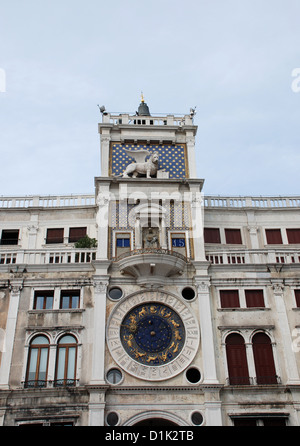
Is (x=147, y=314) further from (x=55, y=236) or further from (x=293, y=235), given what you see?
(x=293, y=235)

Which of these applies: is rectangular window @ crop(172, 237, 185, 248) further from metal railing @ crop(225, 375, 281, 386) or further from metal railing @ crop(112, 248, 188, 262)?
metal railing @ crop(225, 375, 281, 386)

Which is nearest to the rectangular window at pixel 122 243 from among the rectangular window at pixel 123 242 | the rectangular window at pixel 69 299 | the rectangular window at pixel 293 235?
the rectangular window at pixel 123 242

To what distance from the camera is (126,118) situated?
108 ft

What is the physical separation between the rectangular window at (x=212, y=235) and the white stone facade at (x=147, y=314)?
70 millimetres

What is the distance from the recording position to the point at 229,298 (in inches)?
1064

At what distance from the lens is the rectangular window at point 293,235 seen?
32.3m

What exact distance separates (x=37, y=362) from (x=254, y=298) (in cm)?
1155

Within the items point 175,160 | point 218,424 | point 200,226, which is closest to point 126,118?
point 175,160

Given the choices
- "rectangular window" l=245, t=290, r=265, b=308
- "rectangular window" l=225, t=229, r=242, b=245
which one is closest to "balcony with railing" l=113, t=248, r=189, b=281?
"rectangular window" l=245, t=290, r=265, b=308

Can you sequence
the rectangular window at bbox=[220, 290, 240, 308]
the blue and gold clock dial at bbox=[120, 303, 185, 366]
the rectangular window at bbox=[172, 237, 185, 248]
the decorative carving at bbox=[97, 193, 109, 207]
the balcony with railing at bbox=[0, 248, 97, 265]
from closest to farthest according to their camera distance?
the blue and gold clock dial at bbox=[120, 303, 185, 366] → the rectangular window at bbox=[220, 290, 240, 308] → the balcony with railing at bbox=[0, 248, 97, 265] → the rectangular window at bbox=[172, 237, 185, 248] → the decorative carving at bbox=[97, 193, 109, 207]

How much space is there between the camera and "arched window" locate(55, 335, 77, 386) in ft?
79.8

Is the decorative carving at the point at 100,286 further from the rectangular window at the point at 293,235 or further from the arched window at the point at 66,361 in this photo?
the rectangular window at the point at 293,235

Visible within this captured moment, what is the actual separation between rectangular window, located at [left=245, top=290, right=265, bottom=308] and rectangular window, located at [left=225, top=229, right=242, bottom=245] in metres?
5.47
